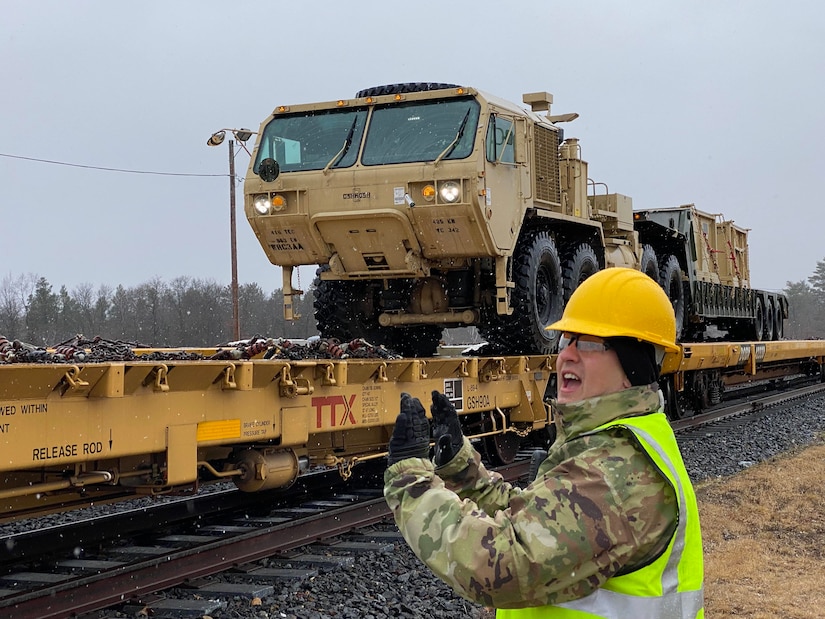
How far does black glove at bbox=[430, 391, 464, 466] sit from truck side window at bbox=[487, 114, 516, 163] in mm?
7067

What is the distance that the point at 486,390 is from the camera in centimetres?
883

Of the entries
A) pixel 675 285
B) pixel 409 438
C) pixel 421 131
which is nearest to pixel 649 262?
pixel 675 285

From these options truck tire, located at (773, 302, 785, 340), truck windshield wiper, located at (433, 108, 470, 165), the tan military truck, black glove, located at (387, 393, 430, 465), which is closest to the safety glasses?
black glove, located at (387, 393, 430, 465)

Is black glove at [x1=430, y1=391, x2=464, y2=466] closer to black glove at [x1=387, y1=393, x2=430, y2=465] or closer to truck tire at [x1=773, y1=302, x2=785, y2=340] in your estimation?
black glove at [x1=387, y1=393, x2=430, y2=465]

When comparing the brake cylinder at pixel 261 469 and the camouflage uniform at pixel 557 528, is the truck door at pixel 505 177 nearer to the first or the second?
the brake cylinder at pixel 261 469

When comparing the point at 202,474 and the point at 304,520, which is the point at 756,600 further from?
the point at 202,474

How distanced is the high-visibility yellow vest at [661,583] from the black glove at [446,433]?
457 mm

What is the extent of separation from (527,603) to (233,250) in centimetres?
2529

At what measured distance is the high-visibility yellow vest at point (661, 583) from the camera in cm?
191

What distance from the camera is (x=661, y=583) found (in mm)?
1925

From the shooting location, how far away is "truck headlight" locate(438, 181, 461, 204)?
8984 mm

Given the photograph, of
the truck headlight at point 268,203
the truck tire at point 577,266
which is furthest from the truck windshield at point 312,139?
the truck tire at point 577,266

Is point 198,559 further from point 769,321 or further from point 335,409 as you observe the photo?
point 769,321

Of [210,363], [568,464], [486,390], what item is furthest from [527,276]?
[568,464]
